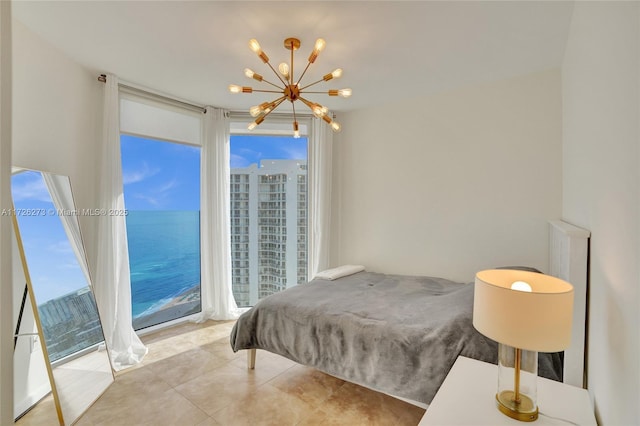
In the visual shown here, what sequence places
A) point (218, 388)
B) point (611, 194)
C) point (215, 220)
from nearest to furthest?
point (611, 194) → point (218, 388) → point (215, 220)

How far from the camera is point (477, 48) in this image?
89.7 inches

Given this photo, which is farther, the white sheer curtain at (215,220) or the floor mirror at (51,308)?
the white sheer curtain at (215,220)

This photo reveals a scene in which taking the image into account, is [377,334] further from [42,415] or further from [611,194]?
[42,415]

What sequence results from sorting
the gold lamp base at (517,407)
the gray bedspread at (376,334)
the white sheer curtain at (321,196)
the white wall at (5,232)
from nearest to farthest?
the white wall at (5,232)
the gold lamp base at (517,407)
the gray bedspread at (376,334)
the white sheer curtain at (321,196)

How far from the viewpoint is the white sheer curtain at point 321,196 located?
3766 millimetres

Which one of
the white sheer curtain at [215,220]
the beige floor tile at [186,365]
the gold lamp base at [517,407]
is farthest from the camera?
the white sheer curtain at [215,220]

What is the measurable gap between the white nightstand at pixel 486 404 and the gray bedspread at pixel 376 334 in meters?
0.42

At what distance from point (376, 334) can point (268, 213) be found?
2500 millimetres

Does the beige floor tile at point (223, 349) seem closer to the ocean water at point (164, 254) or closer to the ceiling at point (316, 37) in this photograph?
the ocean water at point (164, 254)

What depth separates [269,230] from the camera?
4.11 metres

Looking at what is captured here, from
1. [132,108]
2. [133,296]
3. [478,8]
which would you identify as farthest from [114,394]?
[478,8]

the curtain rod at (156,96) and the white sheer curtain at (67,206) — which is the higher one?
the curtain rod at (156,96)

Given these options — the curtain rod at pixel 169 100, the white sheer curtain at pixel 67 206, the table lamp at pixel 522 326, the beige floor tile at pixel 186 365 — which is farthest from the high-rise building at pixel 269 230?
the table lamp at pixel 522 326

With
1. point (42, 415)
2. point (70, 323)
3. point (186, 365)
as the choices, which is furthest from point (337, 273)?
point (42, 415)
